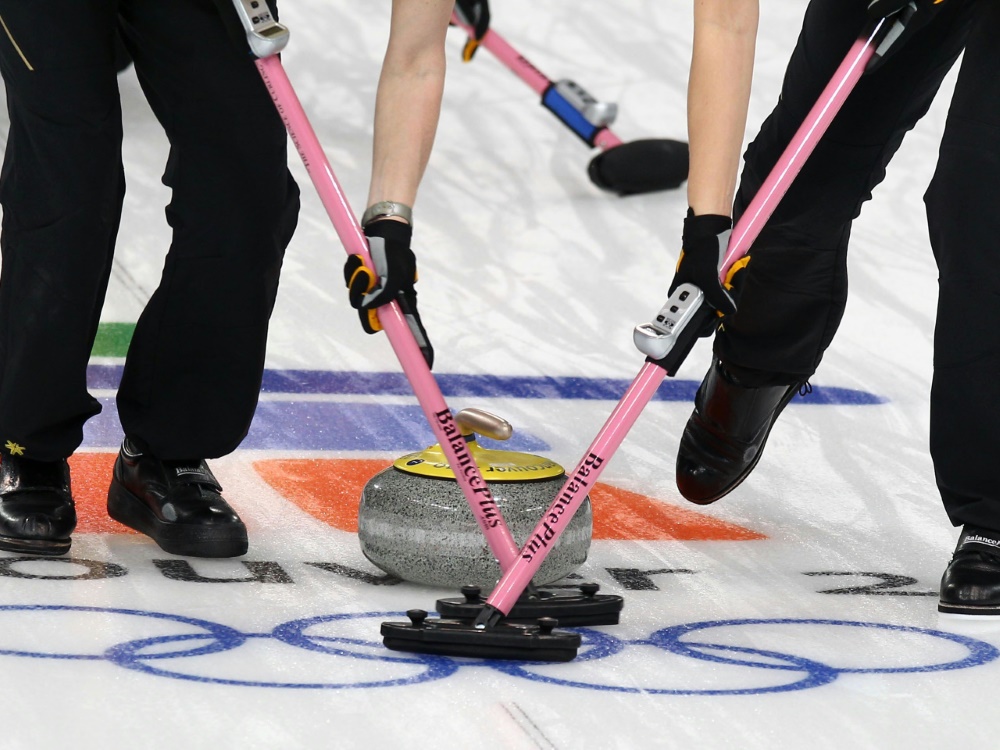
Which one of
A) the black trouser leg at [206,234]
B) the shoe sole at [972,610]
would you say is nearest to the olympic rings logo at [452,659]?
the shoe sole at [972,610]

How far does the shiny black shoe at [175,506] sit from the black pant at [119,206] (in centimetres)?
7

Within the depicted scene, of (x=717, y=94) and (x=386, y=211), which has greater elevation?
(x=717, y=94)

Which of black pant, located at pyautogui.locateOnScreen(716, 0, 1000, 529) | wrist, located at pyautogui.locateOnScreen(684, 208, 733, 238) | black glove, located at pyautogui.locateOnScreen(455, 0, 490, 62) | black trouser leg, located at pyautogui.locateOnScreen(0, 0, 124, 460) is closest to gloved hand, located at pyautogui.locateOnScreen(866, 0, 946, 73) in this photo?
black pant, located at pyautogui.locateOnScreen(716, 0, 1000, 529)

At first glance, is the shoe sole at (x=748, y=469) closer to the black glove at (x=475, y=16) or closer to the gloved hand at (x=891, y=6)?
the gloved hand at (x=891, y=6)

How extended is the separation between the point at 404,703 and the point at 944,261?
44.0 inches

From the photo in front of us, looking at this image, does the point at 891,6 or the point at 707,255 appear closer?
the point at 707,255

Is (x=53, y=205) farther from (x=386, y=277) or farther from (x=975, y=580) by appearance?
(x=975, y=580)

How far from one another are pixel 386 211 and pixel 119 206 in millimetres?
546

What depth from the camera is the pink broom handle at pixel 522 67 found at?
5.05 meters

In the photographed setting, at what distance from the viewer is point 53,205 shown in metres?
2.24

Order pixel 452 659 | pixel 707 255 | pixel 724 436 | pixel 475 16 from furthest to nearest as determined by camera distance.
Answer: pixel 475 16 → pixel 724 436 → pixel 707 255 → pixel 452 659

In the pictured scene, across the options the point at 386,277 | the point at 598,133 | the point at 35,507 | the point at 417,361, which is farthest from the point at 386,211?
the point at 598,133

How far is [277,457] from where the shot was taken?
9.77 feet

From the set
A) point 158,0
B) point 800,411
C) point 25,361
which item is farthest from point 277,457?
point 800,411
